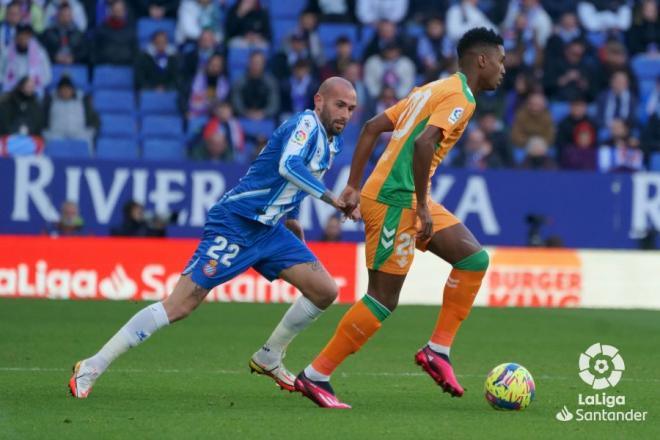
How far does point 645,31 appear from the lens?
21.7 meters

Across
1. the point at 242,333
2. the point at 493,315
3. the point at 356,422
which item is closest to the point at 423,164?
the point at 356,422

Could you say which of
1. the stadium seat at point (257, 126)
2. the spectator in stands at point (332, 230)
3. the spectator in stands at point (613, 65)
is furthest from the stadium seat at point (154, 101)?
the spectator in stands at point (613, 65)

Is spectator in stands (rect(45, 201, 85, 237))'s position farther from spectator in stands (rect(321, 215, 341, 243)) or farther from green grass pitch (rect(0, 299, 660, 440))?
spectator in stands (rect(321, 215, 341, 243))

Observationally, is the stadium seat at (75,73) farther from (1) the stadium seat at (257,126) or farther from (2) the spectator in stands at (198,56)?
(1) the stadium seat at (257,126)

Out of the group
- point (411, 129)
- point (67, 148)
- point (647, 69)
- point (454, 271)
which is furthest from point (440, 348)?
point (647, 69)

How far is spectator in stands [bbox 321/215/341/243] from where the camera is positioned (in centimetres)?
1744

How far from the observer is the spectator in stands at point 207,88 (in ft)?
64.2

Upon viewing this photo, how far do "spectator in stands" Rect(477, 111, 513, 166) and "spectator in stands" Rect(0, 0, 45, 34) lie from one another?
6488mm

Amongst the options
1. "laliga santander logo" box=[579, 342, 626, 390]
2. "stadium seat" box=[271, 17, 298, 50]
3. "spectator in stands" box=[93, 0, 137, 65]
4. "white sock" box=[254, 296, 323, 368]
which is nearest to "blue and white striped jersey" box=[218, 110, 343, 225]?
"white sock" box=[254, 296, 323, 368]

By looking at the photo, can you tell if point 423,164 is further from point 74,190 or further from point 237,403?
point 74,190

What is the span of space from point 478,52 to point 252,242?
1.85m

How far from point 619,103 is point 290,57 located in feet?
15.6

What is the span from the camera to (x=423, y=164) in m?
8.29

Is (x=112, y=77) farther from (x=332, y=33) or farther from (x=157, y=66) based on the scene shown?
(x=332, y=33)
